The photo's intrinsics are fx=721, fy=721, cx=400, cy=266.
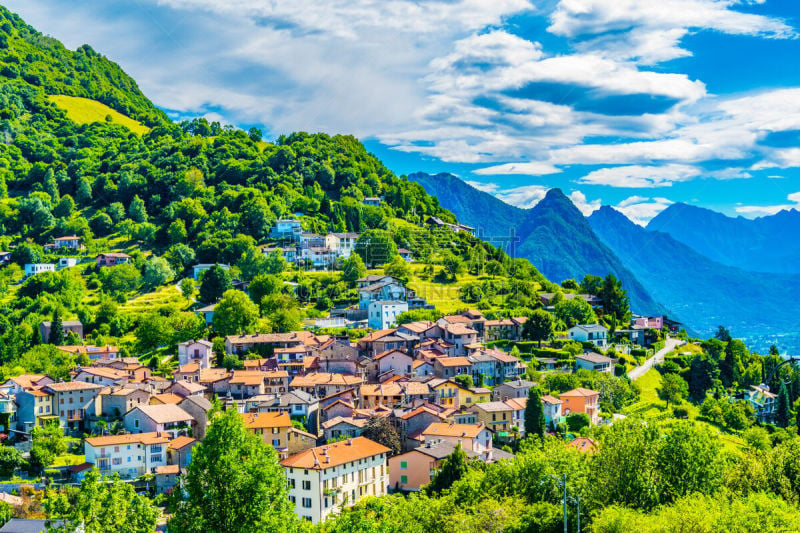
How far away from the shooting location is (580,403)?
172ft

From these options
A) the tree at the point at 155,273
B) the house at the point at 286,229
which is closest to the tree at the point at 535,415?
the tree at the point at 155,273

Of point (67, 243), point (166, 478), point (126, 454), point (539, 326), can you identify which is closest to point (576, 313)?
point (539, 326)

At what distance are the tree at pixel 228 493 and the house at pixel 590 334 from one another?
169 feet

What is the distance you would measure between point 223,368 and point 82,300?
1138 inches

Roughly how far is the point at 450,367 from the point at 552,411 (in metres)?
9.07

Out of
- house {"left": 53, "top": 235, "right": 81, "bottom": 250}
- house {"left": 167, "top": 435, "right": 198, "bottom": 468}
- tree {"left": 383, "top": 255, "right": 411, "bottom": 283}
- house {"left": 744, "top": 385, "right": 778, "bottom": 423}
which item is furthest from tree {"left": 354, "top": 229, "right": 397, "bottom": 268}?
house {"left": 167, "top": 435, "right": 198, "bottom": 468}

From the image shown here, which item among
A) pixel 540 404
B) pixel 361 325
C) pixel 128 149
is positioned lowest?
pixel 540 404

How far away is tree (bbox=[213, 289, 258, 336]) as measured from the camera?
66.8 m

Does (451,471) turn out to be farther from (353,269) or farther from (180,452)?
(353,269)

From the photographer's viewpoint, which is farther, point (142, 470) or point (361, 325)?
point (361, 325)

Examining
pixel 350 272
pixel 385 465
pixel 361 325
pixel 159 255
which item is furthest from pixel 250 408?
pixel 159 255

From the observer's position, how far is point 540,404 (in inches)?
1854

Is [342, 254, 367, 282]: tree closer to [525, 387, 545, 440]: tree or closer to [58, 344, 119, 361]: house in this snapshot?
[58, 344, 119, 361]: house

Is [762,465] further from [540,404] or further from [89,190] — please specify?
[89,190]
